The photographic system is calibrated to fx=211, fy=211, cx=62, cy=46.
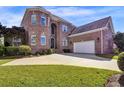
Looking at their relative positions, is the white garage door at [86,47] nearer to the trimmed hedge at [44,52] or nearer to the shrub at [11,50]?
the trimmed hedge at [44,52]

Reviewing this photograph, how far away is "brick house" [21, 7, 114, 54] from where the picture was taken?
13.7 m

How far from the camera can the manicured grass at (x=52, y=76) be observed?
8.69 metres

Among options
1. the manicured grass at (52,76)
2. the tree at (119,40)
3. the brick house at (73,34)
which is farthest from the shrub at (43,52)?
the tree at (119,40)

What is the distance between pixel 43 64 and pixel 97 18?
3.85 meters

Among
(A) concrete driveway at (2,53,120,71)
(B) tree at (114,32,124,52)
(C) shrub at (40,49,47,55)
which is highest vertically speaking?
(B) tree at (114,32,124,52)

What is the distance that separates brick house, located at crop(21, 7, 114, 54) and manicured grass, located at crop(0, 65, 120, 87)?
3302 mm

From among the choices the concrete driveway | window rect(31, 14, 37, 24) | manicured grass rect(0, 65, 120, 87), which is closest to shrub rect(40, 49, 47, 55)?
window rect(31, 14, 37, 24)

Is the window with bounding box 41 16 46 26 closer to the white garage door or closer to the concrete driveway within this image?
the white garage door

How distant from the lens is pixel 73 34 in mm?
17500

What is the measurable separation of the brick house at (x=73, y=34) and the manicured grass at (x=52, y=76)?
330cm

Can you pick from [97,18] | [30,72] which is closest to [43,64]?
[30,72]

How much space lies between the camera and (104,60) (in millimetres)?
12953
